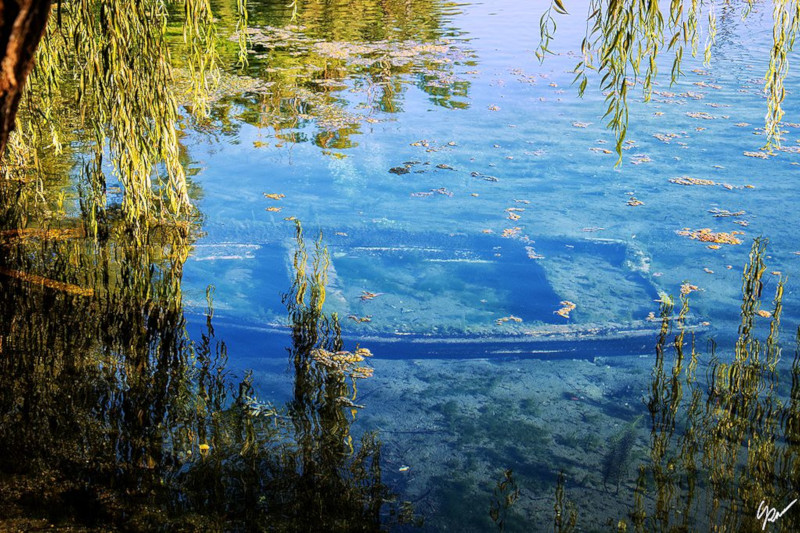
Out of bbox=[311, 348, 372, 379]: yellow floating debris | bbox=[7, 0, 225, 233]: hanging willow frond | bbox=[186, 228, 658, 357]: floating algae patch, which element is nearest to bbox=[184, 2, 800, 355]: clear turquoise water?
bbox=[186, 228, 658, 357]: floating algae patch

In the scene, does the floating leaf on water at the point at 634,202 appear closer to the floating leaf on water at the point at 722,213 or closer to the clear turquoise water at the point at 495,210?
the clear turquoise water at the point at 495,210

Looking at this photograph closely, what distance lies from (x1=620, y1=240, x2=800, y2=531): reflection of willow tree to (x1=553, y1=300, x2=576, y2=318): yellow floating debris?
0.72 meters

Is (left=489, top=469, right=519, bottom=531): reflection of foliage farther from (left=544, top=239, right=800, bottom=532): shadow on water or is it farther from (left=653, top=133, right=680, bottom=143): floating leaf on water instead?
(left=653, top=133, right=680, bottom=143): floating leaf on water

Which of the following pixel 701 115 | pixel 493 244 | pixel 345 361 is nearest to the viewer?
pixel 345 361

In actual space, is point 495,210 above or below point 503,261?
above

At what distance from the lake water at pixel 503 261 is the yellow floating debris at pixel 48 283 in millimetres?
451

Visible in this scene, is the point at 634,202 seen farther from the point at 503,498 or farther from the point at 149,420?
the point at 149,420

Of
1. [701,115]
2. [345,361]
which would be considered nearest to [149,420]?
[345,361]

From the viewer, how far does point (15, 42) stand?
157 centimetres

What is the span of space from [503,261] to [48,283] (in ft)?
10.3

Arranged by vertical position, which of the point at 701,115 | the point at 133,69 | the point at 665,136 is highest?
the point at 133,69

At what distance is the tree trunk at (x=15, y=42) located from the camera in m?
1.54

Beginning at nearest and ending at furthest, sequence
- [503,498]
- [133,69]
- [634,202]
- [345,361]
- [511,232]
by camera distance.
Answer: [503,498] < [133,69] < [345,361] < [511,232] < [634,202]

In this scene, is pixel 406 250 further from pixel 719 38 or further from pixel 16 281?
pixel 719 38
